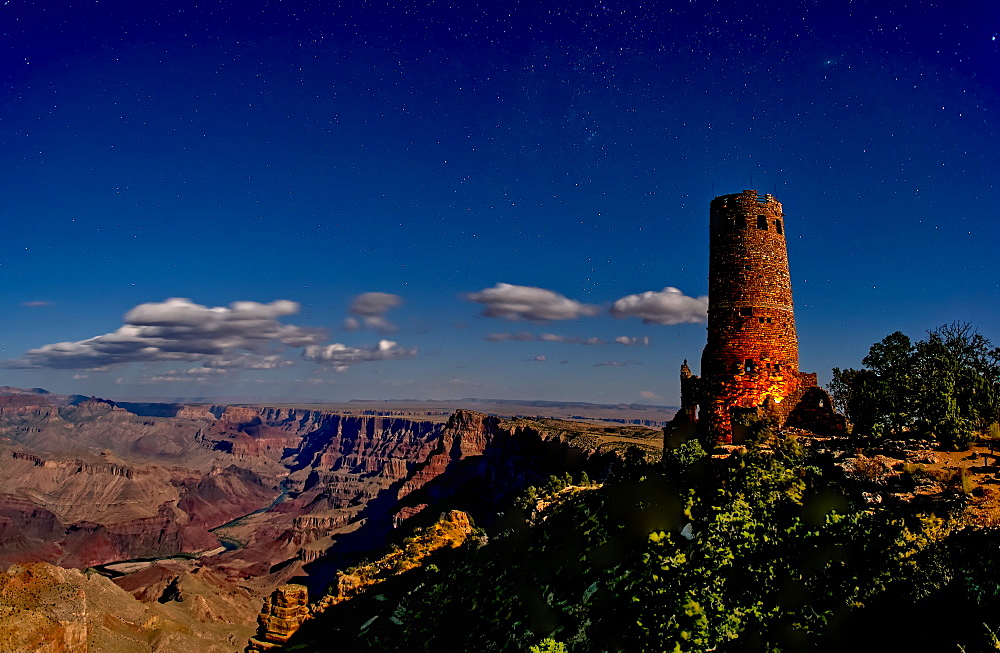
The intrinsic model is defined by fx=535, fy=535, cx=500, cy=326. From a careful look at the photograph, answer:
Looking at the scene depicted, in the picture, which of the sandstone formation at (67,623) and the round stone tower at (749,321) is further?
the sandstone formation at (67,623)

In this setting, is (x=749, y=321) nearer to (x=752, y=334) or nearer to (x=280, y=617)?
(x=752, y=334)

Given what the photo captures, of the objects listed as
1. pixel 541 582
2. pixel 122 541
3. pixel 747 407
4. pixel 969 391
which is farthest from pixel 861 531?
pixel 122 541

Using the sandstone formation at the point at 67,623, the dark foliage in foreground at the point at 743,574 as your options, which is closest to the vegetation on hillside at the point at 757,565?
the dark foliage in foreground at the point at 743,574

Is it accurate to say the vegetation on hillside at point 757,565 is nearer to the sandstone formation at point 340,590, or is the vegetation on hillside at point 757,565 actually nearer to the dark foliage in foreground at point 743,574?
the dark foliage in foreground at point 743,574

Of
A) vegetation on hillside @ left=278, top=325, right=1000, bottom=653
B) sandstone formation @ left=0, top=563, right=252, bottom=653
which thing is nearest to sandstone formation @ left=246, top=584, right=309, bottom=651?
sandstone formation @ left=0, top=563, right=252, bottom=653

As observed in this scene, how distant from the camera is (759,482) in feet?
39.3

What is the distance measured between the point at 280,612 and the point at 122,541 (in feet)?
694

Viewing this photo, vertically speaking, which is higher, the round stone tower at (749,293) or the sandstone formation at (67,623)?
the round stone tower at (749,293)

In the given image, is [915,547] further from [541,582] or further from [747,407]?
[747,407]

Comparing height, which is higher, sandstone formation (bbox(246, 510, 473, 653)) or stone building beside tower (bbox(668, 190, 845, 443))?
stone building beside tower (bbox(668, 190, 845, 443))

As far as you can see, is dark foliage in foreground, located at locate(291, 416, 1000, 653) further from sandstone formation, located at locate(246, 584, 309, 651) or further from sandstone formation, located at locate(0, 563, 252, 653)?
sandstone formation, located at locate(0, 563, 252, 653)

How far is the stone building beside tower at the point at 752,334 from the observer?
1822cm

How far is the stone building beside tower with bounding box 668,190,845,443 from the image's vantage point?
18.2 metres

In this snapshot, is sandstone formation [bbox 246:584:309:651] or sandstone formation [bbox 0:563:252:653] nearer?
sandstone formation [bbox 0:563:252:653]
